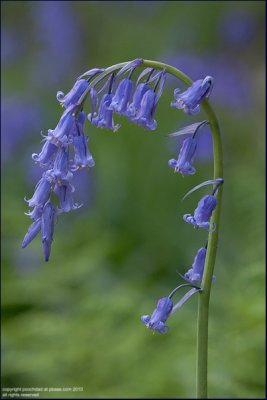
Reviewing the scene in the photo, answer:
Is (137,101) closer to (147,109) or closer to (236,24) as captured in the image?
(147,109)

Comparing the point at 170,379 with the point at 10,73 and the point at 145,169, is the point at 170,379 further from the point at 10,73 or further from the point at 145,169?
the point at 10,73

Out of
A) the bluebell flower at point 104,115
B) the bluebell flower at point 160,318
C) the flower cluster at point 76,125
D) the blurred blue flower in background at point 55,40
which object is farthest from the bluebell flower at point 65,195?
the blurred blue flower in background at point 55,40

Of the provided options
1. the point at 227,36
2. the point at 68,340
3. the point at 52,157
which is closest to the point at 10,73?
the point at 227,36

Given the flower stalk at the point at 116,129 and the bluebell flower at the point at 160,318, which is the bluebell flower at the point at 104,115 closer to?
the flower stalk at the point at 116,129

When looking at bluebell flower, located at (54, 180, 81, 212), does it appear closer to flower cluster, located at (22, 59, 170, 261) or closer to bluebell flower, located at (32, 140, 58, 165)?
flower cluster, located at (22, 59, 170, 261)

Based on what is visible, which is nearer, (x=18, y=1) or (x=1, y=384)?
(x=1, y=384)
